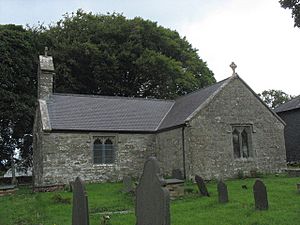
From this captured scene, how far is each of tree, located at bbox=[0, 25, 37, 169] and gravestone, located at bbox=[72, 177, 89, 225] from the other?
23.3 m

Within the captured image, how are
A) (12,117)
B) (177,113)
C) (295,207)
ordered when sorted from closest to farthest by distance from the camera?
(295,207) < (177,113) < (12,117)

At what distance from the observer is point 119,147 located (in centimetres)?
2353

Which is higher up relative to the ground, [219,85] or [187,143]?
[219,85]

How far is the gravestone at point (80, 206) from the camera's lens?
7789 millimetres

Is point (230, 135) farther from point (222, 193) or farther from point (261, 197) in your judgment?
point (261, 197)

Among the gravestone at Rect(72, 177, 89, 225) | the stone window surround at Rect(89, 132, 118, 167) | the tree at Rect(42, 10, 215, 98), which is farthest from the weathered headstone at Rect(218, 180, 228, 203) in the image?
the tree at Rect(42, 10, 215, 98)

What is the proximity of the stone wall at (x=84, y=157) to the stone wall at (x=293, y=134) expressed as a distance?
14.6 m

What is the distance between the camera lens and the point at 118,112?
25484mm

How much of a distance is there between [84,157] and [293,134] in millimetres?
19870

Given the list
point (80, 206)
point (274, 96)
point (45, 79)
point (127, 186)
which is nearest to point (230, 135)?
point (127, 186)

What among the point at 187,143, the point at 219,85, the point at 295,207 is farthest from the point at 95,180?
the point at 295,207

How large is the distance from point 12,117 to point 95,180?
38.1 ft

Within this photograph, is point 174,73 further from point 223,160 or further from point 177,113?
point 223,160

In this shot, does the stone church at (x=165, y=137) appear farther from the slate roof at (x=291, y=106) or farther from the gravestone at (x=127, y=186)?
the slate roof at (x=291, y=106)
